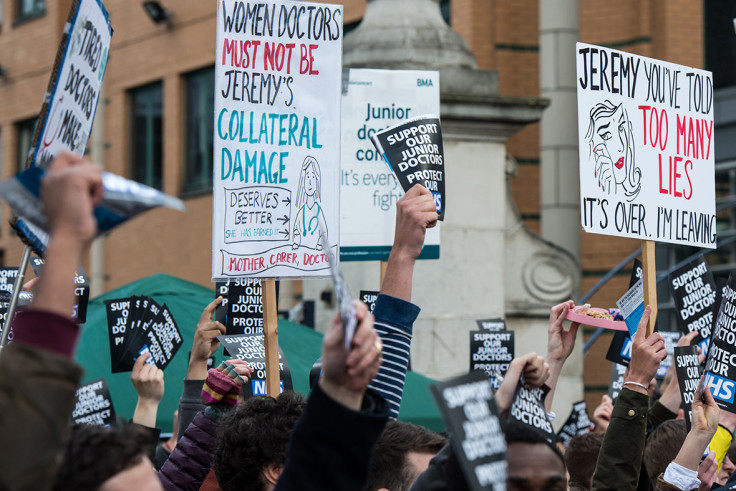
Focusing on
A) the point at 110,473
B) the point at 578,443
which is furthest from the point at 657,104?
the point at 110,473

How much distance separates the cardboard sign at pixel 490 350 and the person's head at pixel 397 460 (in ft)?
Result: 12.8

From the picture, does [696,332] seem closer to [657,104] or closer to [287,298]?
[657,104]

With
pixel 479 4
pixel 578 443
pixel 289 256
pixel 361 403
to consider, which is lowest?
A: pixel 578 443

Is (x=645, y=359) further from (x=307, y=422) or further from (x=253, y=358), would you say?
(x=307, y=422)

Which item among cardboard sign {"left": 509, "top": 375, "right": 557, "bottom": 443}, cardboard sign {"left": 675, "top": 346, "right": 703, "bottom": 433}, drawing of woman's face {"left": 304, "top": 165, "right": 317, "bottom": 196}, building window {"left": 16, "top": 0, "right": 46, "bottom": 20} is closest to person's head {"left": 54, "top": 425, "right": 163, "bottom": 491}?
A: cardboard sign {"left": 509, "top": 375, "right": 557, "bottom": 443}

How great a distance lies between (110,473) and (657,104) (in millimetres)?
4187

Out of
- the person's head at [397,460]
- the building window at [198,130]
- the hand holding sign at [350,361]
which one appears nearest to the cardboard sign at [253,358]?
the person's head at [397,460]

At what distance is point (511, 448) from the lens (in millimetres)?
2965

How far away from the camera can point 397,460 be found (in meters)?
3.87

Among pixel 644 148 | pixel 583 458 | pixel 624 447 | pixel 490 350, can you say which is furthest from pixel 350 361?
pixel 490 350

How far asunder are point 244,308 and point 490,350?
1707 mm

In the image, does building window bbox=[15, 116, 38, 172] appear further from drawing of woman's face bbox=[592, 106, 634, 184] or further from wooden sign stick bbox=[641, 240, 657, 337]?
wooden sign stick bbox=[641, 240, 657, 337]

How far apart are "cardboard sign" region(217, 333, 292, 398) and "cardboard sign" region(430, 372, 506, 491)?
3.41 meters

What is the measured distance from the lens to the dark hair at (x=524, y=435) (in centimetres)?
298
